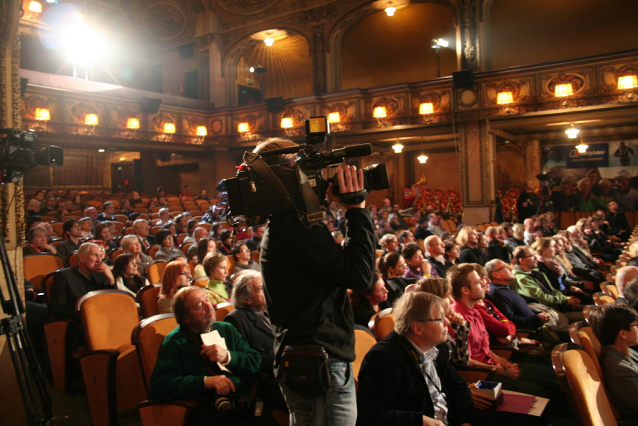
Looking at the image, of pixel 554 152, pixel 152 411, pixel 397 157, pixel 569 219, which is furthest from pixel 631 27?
pixel 152 411

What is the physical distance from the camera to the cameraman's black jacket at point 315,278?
4.14 ft

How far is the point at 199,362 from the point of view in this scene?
2.03 metres

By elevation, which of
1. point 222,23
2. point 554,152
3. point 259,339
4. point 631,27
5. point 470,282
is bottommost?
point 259,339

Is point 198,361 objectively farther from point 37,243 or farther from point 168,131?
point 168,131

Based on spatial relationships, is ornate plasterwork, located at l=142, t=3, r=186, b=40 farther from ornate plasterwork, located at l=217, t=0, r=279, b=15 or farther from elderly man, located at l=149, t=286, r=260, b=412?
elderly man, located at l=149, t=286, r=260, b=412

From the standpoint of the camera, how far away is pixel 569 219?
37.9 ft

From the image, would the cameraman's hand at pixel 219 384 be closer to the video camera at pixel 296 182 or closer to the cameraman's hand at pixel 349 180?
the video camera at pixel 296 182

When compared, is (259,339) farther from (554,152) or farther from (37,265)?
(554,152)

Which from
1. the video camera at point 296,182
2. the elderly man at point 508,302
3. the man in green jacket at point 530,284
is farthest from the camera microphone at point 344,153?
the man in green jacket at point 530,284

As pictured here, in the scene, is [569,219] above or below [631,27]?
below

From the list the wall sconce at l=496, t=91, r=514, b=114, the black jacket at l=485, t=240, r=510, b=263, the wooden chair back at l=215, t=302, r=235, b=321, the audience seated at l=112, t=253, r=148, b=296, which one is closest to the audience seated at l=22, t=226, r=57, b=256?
the audience seated at l=112, t=253, r=148, b=296

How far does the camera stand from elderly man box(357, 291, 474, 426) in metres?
1.67

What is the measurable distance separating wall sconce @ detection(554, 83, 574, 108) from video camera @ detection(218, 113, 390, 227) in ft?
29.4

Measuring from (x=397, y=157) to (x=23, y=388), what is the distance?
1245 cm
